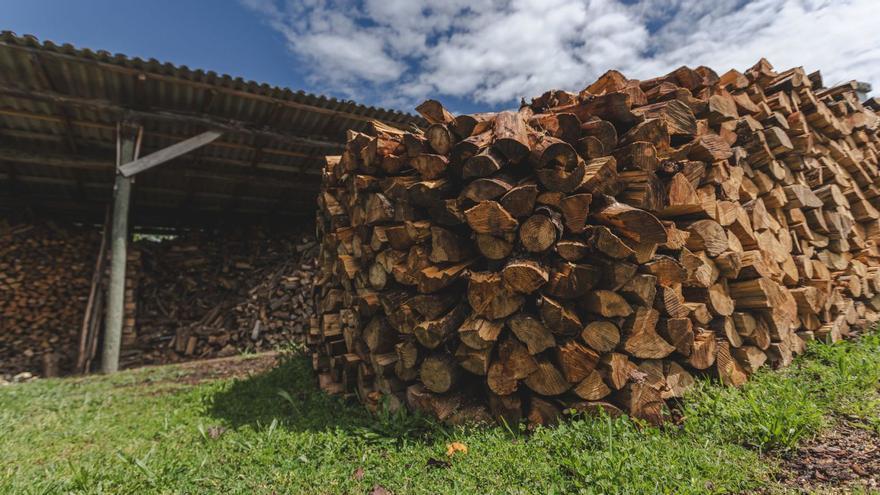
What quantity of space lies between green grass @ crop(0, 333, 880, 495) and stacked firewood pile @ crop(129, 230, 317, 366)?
4728 millimetres

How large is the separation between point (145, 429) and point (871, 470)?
4767 mm

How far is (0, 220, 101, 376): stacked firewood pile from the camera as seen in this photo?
772 centimetres

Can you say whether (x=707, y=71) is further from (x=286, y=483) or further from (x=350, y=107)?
(x=350, y=107)

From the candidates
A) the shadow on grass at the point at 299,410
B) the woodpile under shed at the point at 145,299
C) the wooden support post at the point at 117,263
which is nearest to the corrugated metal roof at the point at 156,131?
the wooden support post at the point at 117,263

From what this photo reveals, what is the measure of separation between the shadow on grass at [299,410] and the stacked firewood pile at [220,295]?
11.2ft

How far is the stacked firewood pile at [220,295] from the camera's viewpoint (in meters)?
8.31

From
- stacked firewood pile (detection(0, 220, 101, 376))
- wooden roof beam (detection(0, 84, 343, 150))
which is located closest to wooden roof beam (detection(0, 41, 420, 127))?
wooden roof beam (detection(0, 84, 343, 150))

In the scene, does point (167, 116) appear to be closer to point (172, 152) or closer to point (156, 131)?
point (172, 152)

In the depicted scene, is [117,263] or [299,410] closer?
[299,410]

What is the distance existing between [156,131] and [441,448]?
730 centimetres

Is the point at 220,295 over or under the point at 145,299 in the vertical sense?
over

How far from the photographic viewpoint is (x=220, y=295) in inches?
356

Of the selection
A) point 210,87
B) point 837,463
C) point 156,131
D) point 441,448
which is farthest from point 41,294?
point 837,463

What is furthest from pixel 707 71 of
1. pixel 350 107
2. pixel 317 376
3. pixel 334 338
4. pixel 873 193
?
pixel 350 107
